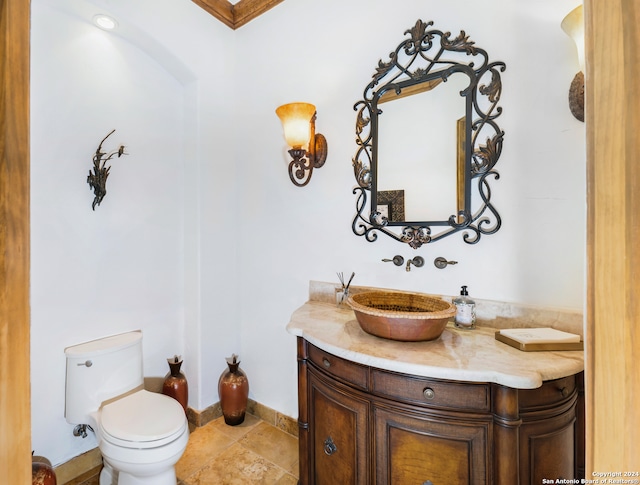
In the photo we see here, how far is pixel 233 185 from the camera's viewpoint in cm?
228

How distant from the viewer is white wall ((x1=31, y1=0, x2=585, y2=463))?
127cm

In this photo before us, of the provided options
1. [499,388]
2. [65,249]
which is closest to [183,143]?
[65,249]

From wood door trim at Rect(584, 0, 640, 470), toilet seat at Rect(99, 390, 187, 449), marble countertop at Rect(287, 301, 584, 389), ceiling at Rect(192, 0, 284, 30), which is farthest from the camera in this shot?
ceiling at Rect(192, 0, 284, 30)

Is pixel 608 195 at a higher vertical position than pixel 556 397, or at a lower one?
higher

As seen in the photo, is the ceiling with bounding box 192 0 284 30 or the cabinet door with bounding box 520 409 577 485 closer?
the cabinet door with bounding box 520 409 577 485

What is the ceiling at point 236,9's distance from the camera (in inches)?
81.4

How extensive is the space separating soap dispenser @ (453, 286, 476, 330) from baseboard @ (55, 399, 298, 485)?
1332 mm

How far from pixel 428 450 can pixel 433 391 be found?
0.21 m

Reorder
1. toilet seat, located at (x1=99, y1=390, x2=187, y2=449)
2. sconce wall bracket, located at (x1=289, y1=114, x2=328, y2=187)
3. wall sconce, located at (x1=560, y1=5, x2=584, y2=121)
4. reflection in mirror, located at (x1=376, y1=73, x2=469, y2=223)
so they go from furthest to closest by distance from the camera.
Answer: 1. sconce wall bracket, located at (x1=289, y1=114, x2=328, y2=187)
2. reflection in mirror, located at (x1=376, y1=73, x2=469, y2=223)
3. toilet seat, located at (x1=99, y1=390, x2=187, y2=449)
4. wall sconce, located at (x1=560, y1=5, x2=584, y2=121)

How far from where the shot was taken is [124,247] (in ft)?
6.19

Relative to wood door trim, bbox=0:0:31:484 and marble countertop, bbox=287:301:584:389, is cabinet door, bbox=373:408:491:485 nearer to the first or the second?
marble countertop, bbox=287:301:584:389

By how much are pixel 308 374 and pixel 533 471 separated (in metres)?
0.86

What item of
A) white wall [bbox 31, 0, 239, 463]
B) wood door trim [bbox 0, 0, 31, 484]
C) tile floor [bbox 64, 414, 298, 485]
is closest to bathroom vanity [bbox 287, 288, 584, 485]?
tile floor [bbox 64, 414, 298, 485]

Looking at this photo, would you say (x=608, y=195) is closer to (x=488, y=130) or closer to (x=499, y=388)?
(x=499, y=388)
